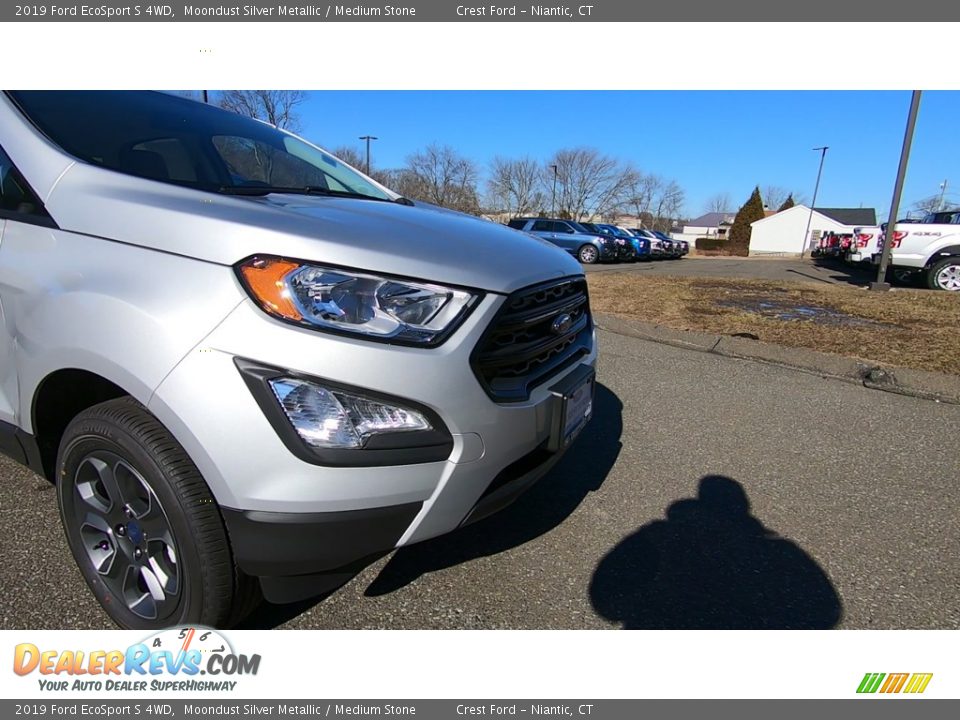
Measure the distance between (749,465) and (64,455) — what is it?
320cm

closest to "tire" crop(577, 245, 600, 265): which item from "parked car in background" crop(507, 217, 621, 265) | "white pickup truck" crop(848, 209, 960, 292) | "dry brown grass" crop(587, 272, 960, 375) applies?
"parked car in background" crop(507, 217, 621, 265)

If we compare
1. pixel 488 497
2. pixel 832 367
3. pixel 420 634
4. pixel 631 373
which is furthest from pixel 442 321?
pixel 832 367

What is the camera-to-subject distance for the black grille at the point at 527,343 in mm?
1575

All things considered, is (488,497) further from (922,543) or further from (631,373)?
(631,373)

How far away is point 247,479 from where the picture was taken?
4.37ft

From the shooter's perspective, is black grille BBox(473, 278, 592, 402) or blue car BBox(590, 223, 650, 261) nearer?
black grille BBox(473, 278, 592, 402)

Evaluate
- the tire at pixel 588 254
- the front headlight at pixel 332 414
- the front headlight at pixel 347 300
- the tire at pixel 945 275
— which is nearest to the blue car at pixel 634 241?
the tire at pixel 588 254

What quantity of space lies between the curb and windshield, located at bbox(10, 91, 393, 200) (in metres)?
4.11

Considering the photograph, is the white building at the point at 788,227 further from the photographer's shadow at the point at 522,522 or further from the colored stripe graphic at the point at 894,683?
the colored stripe graphic at the point at 894,683

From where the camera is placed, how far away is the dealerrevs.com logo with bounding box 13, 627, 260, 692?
5.22 ft

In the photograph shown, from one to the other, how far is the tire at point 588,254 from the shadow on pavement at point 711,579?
1862 cm

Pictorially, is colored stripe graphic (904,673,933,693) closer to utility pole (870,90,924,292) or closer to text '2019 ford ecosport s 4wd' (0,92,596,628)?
text '2019 ford ecosport s 4wd' (0,92,596,628)

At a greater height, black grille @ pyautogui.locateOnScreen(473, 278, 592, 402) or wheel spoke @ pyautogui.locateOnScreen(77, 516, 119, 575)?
black grille @ pyautogui.locateOnScreen(473, 278, 592, 402)

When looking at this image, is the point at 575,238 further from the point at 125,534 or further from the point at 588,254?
the point at 125,534
